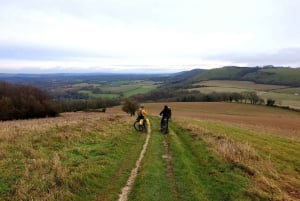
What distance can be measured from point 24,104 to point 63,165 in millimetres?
58156

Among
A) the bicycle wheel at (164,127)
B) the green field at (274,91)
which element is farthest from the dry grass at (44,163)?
the green field at (274,91)

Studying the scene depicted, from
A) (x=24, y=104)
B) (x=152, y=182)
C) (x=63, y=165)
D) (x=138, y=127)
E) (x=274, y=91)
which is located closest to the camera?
(x=152, y=182)

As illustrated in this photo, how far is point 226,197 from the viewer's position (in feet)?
33.9

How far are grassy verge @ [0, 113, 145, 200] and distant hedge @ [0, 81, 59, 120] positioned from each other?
48753 millimetres

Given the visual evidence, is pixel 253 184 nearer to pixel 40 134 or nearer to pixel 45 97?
pixel 40 134

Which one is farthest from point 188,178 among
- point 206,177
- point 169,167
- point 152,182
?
point 169,167

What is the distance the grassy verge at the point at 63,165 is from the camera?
9719 mm

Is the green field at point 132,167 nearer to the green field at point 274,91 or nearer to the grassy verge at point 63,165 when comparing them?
the grassy verge at point 63,165

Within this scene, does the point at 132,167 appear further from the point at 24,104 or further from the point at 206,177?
the point at 24,104

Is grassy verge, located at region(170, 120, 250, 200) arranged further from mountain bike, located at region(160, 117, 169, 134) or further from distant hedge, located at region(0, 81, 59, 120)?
distant hedge, located at region(0, 81, 59, 120)

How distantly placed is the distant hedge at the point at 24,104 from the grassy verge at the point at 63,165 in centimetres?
4875

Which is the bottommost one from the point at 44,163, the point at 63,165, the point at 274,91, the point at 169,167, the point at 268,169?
the point at 274,91

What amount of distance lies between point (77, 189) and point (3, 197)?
214 cm

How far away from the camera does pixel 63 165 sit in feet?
40.9
